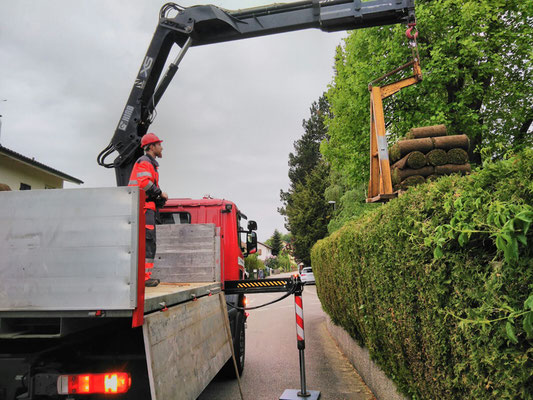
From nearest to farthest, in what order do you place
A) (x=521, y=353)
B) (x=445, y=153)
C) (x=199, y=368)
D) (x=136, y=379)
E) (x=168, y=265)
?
→ (x=521, y=353) < (x=136, y=379) < (x=199, y=368) < (x=168, y=265) < (x=445, y=153)

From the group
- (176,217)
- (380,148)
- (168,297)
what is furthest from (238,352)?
(380,148)

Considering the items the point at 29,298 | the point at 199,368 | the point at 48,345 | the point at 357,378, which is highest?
the point at 29,298

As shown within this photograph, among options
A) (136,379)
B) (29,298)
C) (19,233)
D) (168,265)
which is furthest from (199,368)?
(168,265)

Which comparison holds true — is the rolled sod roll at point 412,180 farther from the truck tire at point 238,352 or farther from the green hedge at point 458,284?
the truck tire at point 238,352

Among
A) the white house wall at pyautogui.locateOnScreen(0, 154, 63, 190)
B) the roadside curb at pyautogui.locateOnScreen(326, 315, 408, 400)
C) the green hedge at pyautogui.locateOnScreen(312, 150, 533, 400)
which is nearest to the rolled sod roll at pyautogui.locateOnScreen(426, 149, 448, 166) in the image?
the roadside curb at pyautogui.locateOnScreen(326, 315, 408, 400)

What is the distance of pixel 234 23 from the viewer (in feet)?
23.9

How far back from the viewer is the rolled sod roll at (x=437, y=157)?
25.7 feet

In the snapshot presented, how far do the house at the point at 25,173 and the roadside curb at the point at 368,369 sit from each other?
49.0 feet

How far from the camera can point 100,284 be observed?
2.67m

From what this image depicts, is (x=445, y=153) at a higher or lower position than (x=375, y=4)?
lower

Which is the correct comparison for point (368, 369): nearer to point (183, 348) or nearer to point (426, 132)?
point (183, 348)

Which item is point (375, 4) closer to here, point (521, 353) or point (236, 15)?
point (236, 15)

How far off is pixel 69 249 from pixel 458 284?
2.44 m

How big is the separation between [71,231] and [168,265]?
9.63 ft
